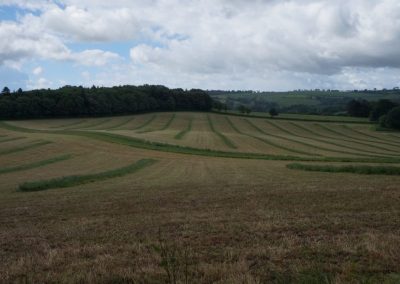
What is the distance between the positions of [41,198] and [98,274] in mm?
11206

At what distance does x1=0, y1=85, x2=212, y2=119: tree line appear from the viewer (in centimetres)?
10175

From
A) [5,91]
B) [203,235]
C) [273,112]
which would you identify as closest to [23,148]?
[203,235]

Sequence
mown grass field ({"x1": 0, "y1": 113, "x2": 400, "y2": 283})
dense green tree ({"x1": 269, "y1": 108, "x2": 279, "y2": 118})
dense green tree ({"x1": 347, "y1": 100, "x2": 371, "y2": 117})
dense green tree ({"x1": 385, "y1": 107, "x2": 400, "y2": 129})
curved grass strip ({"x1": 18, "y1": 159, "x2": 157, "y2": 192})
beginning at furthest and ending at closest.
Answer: dense green tree ({"x1": 347, "y1": 100, "x2": 371, "y2": 117}) → dense green tree ({"x1": 269, "y1": 108, "x2": 279, "y2": 118}) → dense green tree ({"x1": 385, "y1": 107, "x2": 400, "y2": 129}) → curved grass strip ({"x1": 18, "y1": 159, "x2": 157, "y2": 192}) → mown grass field ({"x1": 0, "y1": 113, "x2": 400, "y2": 283})

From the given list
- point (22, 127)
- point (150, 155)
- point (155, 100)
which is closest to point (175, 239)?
point (150, 155)

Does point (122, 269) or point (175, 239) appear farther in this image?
point (175, 239)

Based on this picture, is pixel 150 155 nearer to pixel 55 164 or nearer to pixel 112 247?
pixel 55 164

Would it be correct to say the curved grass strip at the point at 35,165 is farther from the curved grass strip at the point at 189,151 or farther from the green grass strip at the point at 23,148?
the curved grass strip at the point at 189,151

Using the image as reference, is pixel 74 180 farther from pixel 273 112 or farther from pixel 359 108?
pixel 359 108

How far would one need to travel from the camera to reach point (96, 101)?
111m

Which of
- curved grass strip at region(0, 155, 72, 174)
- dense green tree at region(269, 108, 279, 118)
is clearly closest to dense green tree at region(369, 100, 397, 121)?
dense green tree at region(269, 108, 279, 118)

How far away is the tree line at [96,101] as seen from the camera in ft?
334

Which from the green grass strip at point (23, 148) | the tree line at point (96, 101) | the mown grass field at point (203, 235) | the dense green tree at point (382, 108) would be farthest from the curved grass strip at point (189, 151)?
the dense green tree at point (382, 108)

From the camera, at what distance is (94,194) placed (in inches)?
693

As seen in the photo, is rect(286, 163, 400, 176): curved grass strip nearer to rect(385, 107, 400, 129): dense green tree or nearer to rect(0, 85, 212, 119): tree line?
rect(385, 107, 400, 129): dense green tree
